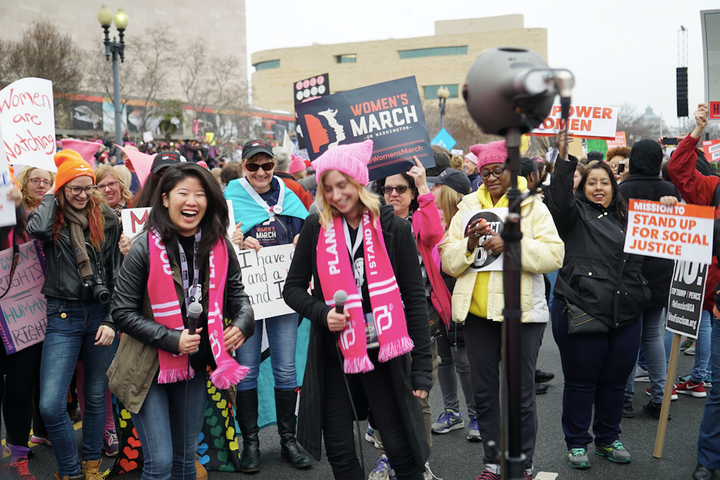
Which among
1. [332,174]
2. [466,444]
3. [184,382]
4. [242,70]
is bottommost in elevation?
[466,444]

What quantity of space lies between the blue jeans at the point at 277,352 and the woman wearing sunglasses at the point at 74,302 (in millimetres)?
948

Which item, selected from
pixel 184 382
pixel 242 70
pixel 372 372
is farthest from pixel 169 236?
pixel 242 70

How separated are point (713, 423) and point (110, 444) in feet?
14.4

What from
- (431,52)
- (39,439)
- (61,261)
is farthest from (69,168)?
(431,52)

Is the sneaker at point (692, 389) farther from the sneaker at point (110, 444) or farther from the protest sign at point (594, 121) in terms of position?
the sneaker at point (110, 444)

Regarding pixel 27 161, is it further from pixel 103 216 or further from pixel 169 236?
pixel 169 236

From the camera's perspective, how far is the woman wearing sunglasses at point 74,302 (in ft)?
13.1

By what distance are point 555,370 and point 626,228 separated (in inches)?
107

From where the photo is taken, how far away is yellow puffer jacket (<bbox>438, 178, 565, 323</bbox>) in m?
3.82

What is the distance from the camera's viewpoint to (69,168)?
4.14 metres

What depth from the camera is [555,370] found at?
6762mm

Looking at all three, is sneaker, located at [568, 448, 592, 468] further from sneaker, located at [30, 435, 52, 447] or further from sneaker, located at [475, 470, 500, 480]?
sneaker, located at [30, 435, 52, 447]

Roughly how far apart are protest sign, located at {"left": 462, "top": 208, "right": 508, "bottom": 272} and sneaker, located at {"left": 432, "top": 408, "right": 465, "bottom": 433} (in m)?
1.72

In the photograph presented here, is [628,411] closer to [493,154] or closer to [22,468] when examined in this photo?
[493,154]
